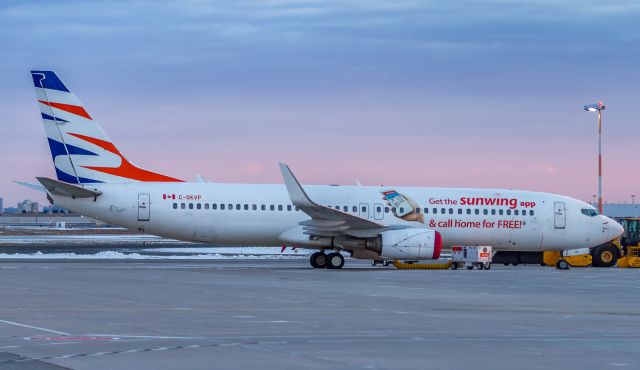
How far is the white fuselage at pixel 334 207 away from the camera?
46.2 m

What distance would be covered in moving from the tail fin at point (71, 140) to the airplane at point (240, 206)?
1.6 inches

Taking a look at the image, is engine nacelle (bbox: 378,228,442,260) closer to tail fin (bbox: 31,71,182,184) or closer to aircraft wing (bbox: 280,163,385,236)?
aircraft wing (bbox: 280,163,385,236)

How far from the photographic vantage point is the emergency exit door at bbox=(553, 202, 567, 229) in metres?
50.9

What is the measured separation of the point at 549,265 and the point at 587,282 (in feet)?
58.9

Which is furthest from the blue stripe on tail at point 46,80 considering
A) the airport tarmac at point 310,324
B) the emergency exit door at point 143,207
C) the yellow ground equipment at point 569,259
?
the yellow ground equipment at point 569,259

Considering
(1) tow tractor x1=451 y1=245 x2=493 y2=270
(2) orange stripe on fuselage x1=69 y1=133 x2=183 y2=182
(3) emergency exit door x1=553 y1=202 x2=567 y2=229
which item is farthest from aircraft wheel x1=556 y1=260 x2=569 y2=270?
(2) orange stripe on fuselage x1=69 y1=133 x2=183 y2=182

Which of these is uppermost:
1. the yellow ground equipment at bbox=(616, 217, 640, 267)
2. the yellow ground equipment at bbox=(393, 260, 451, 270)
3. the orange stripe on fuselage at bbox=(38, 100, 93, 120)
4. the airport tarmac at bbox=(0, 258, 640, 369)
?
the orange stripe on fuselage at bbox=(38, 100, 93, 120)

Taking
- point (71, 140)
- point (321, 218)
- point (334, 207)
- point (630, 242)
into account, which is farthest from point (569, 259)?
point (71, 140)

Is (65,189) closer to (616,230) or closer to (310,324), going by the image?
(616,230)

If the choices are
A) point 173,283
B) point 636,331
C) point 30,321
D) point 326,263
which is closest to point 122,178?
point 326,263

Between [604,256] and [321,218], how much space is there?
59.3 ft

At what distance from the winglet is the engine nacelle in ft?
12.2

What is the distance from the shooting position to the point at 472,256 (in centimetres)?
4897

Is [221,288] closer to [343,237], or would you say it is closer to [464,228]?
[343,237]
